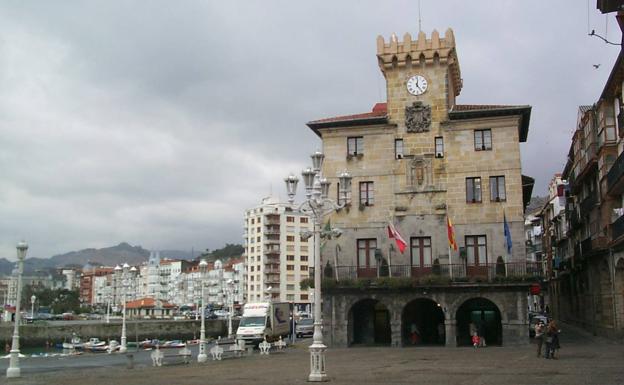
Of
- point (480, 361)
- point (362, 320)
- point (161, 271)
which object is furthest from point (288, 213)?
point (480, 361)

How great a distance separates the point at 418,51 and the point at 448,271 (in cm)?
1504

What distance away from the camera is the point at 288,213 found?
141500 millimetres

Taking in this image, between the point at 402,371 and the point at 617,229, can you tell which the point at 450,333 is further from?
the point at 402,371

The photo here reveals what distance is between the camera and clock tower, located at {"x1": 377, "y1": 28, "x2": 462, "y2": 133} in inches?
1772

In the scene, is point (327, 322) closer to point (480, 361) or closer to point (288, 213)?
point (480, 361)

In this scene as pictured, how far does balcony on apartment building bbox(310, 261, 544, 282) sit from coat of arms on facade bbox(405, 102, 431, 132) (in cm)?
925

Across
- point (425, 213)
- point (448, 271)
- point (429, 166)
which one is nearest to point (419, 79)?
point (429, 166)

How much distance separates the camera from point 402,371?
24609 millimetres

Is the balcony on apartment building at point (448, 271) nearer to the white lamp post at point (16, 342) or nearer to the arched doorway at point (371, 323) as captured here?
the arched doorway at point (371, 323)

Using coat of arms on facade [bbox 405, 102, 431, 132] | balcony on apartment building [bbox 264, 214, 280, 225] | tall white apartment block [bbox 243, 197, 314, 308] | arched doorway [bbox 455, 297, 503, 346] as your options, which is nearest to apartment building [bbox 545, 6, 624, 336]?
arched doorway [bbox 455, 297, 503, 346]

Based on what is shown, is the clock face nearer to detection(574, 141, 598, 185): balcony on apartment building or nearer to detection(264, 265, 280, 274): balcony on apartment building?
detection(574, 141, 598, 185): balcony on apartment building

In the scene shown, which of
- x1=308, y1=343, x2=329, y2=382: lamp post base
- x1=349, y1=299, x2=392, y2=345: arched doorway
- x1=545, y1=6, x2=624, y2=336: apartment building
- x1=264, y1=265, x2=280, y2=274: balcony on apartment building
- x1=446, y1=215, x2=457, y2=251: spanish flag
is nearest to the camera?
x1=308, y1=343, x2=329, y2=382: lamp post base

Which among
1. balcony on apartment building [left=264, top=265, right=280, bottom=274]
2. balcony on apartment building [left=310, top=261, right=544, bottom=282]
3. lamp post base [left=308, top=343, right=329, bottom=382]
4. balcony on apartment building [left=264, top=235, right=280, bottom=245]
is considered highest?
balcony on apartment building [left=264, top=235, right=280, bottom=245]

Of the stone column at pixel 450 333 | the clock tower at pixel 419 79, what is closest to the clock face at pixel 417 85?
the clock tower at pixel 419 79
